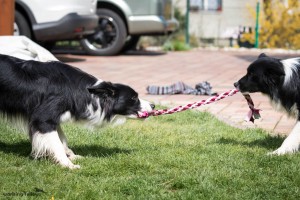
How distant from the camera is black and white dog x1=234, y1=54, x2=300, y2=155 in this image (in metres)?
5.92

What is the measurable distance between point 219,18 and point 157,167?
714 inches

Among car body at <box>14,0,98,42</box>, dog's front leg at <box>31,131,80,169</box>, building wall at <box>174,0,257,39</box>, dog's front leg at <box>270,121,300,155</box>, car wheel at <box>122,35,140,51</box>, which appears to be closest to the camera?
dog's front leg at <box>31,131,80,169</box>

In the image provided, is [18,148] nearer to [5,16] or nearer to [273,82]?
[273,82]

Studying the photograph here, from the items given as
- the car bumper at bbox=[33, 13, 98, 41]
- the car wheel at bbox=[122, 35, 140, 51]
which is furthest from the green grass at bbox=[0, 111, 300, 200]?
the car wheel at bbox=[122, 35, 140, 51]

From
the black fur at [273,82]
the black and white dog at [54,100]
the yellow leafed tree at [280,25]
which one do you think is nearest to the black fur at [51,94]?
the black and white dog at [54,100]

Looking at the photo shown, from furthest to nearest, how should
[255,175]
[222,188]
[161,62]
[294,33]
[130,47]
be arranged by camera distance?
[294,33] → [130,47] → [161,62] → [255,175] → [222,188]

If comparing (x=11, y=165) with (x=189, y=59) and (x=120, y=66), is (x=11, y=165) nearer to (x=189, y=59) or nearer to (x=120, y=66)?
(x=120, y=66)

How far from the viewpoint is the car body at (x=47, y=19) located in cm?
1257

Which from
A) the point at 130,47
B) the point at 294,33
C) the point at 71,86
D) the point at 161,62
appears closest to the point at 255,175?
the point at 71,86

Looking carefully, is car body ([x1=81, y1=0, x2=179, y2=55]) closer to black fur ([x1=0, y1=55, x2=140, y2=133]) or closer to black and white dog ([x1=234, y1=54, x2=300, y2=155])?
black and white dog ([x1=234, y1=54, x2=300, y2=155])

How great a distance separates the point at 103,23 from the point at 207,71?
12.4 ft

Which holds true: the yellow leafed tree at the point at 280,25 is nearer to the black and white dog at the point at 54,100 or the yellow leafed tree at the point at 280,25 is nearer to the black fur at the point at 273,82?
the black fur at the point at 273,82

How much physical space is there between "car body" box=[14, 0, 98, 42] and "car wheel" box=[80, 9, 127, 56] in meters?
2.41

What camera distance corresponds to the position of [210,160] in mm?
5590
